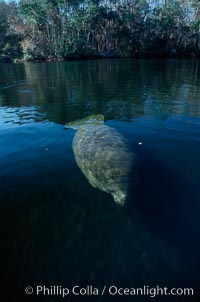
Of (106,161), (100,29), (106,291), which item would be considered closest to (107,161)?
(106,161)

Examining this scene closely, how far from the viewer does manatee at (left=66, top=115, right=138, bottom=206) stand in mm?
5043

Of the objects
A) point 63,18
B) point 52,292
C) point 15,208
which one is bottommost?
point 52,292

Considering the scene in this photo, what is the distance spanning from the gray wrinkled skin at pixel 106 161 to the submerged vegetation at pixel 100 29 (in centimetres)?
6282

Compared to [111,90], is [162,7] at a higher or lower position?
higher

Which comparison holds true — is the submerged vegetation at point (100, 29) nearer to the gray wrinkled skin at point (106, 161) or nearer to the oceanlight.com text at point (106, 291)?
the gray wrinkled skin at point (106, 161)

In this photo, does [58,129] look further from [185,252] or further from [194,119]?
[185,252]

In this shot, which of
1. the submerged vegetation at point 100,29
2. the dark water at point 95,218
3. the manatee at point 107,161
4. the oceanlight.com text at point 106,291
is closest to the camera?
the oceanlight.com text at point 106,291

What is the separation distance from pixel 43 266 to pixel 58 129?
6.78 metres

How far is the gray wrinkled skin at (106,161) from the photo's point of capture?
5.04 metres

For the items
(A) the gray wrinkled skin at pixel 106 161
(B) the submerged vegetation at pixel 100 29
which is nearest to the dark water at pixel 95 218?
(A) the gray wrinkled skin at pixel 106 161

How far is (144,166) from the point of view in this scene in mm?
6512

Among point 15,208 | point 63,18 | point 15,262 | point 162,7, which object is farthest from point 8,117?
point 162,7

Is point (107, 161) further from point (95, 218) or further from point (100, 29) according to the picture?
point (100, 29)

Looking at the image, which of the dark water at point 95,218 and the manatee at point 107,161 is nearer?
the dark water at point 95,218
